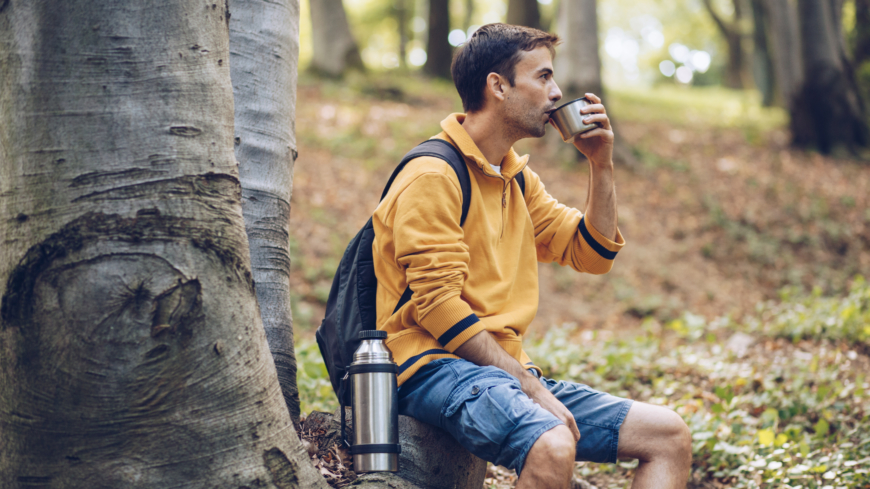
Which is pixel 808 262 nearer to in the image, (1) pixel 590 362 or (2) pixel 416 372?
(1) pixel 590 362

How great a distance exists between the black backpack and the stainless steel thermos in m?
0.18

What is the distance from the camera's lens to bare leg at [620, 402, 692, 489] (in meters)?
2.47

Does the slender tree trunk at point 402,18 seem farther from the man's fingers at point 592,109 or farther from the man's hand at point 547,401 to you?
the man's hand at point 547,401

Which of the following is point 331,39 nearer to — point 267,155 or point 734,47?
point 267,155

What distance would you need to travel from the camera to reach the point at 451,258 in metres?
2.40

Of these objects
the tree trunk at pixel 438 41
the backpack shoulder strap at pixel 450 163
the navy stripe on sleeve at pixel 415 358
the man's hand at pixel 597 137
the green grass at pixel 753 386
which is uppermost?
the tree trunk at pixel 438 41

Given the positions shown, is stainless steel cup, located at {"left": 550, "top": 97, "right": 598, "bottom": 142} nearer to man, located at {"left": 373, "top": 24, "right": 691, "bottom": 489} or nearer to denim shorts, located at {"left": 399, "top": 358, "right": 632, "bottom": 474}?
man, located at {"left": 373, "top": 24, "right": 691, "bottom": 489}

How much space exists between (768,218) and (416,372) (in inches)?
408

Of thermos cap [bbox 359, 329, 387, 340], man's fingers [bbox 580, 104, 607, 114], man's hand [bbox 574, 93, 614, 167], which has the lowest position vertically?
thermos cap [bbox 359, 329, 387, 340]

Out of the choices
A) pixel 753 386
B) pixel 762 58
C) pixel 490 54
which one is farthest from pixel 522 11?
pixel 490 54

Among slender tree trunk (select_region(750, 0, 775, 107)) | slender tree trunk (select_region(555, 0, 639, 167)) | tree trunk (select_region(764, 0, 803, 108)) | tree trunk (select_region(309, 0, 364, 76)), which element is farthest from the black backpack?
slender tree trunk (select_region(750, 0, 775, 107))

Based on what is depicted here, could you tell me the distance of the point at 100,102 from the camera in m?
1.81

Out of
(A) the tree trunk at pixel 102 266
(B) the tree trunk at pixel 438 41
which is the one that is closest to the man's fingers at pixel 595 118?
(A) the tree trunk at pixel 102 266

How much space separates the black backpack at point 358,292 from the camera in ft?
8.47
